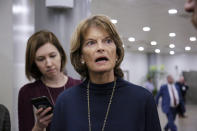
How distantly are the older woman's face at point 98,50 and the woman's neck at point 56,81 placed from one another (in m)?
0.63

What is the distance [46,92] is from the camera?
1959mm

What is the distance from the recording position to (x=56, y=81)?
202cm

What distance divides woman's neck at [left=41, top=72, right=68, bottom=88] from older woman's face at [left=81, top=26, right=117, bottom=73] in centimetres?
63

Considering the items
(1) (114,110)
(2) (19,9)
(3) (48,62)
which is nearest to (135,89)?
(1) (114,110)

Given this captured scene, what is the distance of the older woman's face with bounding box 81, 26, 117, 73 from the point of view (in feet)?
4.37

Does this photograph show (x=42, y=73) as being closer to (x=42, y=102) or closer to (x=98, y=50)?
(x=42, y=102)

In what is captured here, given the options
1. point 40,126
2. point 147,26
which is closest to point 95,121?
point 40,126

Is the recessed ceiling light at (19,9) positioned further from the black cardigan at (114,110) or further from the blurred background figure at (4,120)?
A: the black cardigan at (114,110)

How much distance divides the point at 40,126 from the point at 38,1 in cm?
200

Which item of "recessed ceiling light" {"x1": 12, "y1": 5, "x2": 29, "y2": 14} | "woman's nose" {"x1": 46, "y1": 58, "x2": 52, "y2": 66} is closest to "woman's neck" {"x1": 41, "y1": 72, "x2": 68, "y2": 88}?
"woman's nose" {"x1": 46, "y1": 58, "x2": 52, "y2": 66}

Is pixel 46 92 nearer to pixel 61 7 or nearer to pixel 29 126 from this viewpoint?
pixel 29 126

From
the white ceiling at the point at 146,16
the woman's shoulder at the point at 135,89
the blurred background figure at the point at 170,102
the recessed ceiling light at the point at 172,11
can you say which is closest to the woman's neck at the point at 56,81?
the woman's shoulder at the point at 135,89

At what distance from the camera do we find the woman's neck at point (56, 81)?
6.57ft

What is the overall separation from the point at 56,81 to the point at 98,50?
748 millimetres
